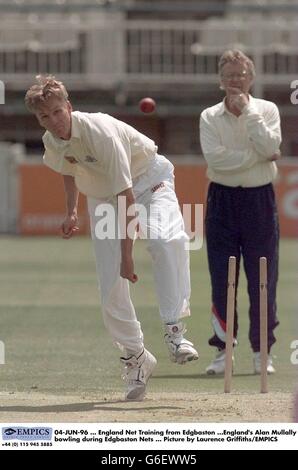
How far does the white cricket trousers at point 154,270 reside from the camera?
9.25 metres

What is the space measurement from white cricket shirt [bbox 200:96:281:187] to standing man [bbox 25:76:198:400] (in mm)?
1316

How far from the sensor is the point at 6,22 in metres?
30.3

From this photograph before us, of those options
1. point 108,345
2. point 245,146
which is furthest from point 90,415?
point 108,345

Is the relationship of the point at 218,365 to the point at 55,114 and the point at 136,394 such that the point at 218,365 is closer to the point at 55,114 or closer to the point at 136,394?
the point at 136,394

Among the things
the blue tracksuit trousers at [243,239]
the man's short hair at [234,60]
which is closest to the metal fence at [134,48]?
the blue tracksuit trousers at [243,239]

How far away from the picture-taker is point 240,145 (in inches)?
431

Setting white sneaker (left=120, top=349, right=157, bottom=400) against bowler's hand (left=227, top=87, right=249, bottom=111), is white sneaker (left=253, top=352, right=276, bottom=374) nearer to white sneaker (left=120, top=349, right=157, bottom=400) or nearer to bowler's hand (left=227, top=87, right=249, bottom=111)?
white sneaker (left=120, top=349, right=157, bottom=400)

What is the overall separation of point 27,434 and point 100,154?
6.34 feet

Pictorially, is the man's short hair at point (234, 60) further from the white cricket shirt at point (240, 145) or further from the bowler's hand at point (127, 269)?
the bowler's hand at point (127, 269)

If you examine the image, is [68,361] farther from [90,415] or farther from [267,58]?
[267,58]

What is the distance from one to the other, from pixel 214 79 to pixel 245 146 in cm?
1931

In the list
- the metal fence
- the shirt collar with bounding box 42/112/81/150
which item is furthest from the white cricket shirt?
the metal fence

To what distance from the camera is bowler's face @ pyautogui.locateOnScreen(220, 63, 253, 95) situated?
10.6 metres

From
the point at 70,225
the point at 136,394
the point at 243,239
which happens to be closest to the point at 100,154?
the point at 70,225
